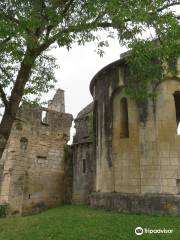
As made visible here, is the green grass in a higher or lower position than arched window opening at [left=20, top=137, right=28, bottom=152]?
lower

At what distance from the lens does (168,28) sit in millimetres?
6551

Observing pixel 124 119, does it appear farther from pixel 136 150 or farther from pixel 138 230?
pixel 138 230

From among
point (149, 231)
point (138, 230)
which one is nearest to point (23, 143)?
point (138, 230)

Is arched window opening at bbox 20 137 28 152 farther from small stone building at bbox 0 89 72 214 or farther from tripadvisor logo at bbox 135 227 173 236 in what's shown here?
tripadvisor logo at bbox 135 227 173 236

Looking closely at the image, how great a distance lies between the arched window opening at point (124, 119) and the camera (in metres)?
11.8

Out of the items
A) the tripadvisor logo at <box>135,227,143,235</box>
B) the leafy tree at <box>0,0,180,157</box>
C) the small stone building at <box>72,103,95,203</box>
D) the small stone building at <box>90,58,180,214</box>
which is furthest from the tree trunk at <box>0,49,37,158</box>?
the small stone building at <box>72,103,95,203</box>

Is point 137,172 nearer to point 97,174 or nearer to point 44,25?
point 97,174

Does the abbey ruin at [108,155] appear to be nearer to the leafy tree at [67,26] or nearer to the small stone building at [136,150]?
the small stone building at [136,150]

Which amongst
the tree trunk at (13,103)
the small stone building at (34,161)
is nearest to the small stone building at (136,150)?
the small stone building at (34,161)

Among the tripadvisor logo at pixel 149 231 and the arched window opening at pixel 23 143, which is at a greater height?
the arched window opening at pixel 23 143

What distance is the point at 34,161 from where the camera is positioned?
1630 cm

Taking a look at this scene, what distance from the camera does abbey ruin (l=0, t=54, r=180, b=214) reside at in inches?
404

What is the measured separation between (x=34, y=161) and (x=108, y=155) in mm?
6073

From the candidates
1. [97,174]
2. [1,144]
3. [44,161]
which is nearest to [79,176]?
[44,161]
